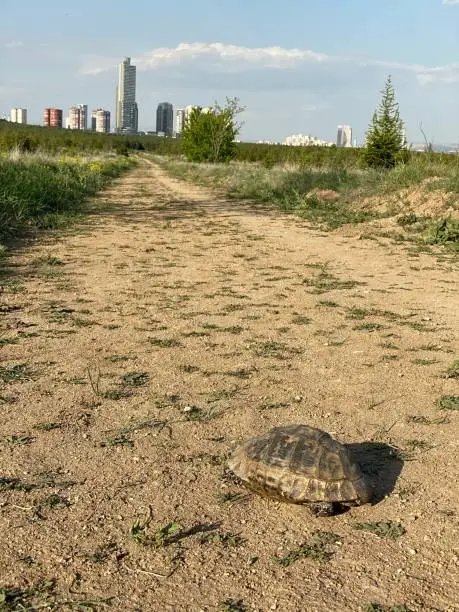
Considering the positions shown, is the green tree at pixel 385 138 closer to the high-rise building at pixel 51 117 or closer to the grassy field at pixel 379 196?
the grassy field at pixel 379 196

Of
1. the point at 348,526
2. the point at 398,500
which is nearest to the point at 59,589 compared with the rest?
the point at 348,526

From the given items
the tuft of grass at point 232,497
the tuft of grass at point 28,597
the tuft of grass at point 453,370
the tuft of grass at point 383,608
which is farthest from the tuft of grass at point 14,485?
the tuft of grass at point 453,370

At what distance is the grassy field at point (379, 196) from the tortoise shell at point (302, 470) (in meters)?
8.51

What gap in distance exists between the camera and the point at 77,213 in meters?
14.4

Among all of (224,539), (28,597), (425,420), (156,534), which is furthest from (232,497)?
(425,420)

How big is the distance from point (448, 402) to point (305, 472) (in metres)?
1.60

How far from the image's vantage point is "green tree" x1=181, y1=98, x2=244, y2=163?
45.8 meters

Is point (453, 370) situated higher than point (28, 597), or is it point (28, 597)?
point (453, 370)

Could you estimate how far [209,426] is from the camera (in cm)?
378

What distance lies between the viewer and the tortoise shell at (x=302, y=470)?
293 cm

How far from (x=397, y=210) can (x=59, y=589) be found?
1321 cm

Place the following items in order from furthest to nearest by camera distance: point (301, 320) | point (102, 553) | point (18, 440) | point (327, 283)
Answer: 1. point (327, 283)
2. point (301, 320)
3. point (18, 440)
4. point (102, 553)

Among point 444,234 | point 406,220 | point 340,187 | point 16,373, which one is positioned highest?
point 340,187

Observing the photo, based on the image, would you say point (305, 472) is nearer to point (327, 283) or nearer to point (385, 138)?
point (327, 283)
